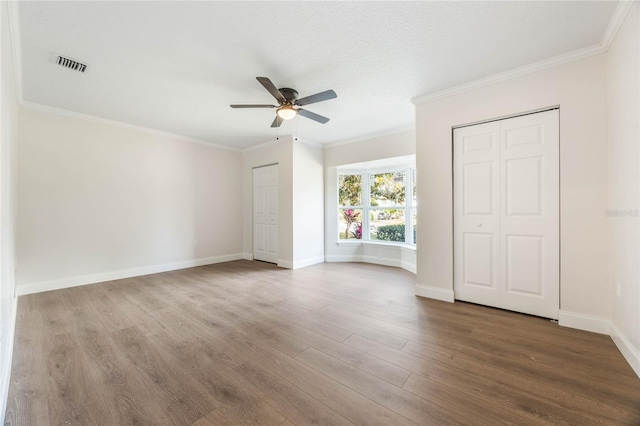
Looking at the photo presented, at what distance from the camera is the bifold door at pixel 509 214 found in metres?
2.55

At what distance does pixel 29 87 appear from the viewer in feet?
9.77

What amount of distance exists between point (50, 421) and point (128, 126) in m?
4.34

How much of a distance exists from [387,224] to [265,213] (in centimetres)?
274

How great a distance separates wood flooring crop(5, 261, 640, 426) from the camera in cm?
143

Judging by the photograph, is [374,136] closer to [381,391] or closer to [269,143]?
[269,143]

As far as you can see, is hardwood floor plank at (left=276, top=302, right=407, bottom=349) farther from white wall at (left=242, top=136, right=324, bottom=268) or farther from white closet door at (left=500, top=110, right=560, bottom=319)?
white wall at (left=242, top=136, right=324, bottom=268)

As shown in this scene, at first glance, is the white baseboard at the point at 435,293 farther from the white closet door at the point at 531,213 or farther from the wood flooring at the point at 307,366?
the white closet door at the point at 531,213

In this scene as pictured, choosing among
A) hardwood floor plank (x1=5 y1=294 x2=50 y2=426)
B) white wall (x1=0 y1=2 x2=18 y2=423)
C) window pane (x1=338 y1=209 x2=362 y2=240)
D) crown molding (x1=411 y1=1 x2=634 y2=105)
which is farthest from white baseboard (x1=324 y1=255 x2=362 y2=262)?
white wall (x1=0 y1=2 x2=18 y2=423)

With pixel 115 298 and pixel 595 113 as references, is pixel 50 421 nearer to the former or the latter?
pixel 115 298

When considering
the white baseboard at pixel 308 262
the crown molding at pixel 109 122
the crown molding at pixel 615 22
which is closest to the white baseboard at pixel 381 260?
the white baseboard at pixel 308 262

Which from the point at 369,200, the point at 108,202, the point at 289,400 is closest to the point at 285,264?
the point at 369,200

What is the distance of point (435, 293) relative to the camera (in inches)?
126


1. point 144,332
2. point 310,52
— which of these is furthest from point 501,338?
point 144,332

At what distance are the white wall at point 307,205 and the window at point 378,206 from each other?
562mm
